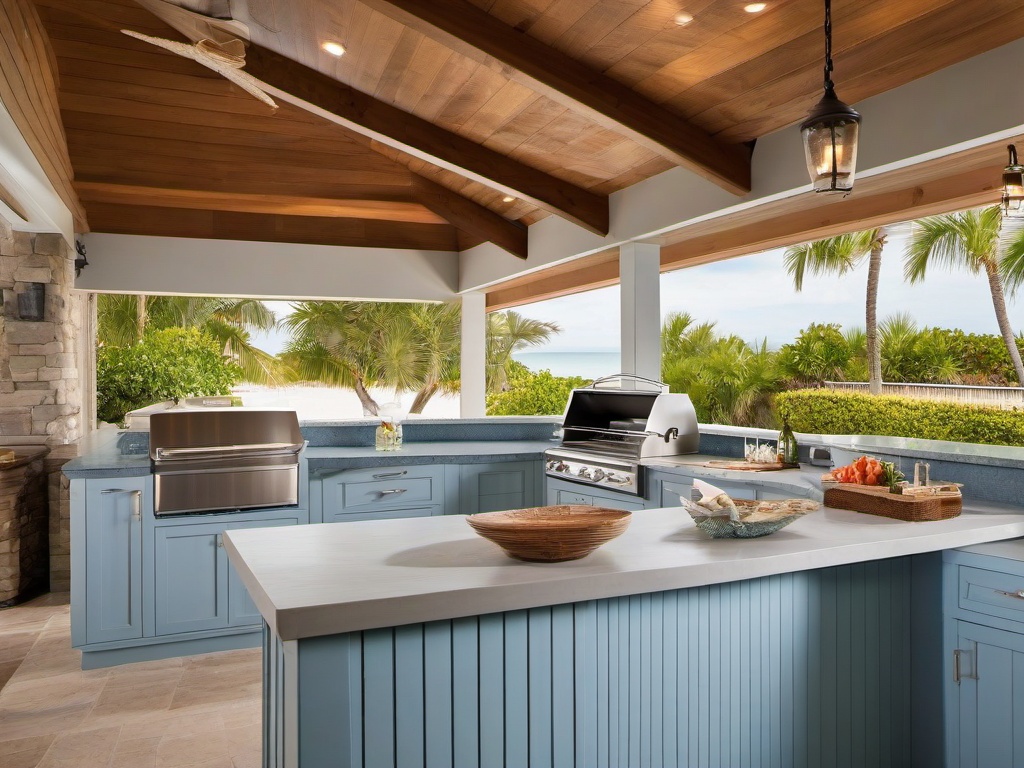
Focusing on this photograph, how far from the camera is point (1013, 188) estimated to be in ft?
10.9

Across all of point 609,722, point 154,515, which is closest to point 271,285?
point 154,515

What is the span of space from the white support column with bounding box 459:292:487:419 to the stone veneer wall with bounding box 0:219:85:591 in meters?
3.51

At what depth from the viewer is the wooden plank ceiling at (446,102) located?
305 centimetres

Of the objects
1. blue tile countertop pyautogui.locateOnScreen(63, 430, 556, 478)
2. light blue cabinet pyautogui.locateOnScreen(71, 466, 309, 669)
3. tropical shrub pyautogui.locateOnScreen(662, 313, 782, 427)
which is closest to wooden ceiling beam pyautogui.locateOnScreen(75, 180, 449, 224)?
blue tile countertop pyautogui.locateOnScreen(63, 430, 556, 478)

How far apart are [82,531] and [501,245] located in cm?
377

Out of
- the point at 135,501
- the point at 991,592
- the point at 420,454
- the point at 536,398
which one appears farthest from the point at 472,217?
the point at 536,398

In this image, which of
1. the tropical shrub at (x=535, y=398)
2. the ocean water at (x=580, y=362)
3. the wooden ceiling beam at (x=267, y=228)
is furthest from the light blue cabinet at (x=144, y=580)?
the ocean water at (x=580, y=362)

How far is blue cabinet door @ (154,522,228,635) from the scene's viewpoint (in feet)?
12.2

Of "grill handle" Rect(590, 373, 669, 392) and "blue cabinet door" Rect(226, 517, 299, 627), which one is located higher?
"grill handle" Rect(590, 373, 669, 392)

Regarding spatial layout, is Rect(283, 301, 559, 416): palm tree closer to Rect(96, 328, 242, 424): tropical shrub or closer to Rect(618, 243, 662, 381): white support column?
Rect(96, 328, 242, 424): tropical shrub

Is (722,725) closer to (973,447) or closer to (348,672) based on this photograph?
(348,672)

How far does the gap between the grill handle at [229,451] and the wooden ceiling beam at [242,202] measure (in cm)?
292

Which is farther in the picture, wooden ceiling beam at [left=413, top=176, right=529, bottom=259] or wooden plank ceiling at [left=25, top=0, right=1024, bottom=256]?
wooden ceiling beam at [left=413, top=176, right=529, bottom=259]

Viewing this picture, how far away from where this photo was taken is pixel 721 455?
414 cm
